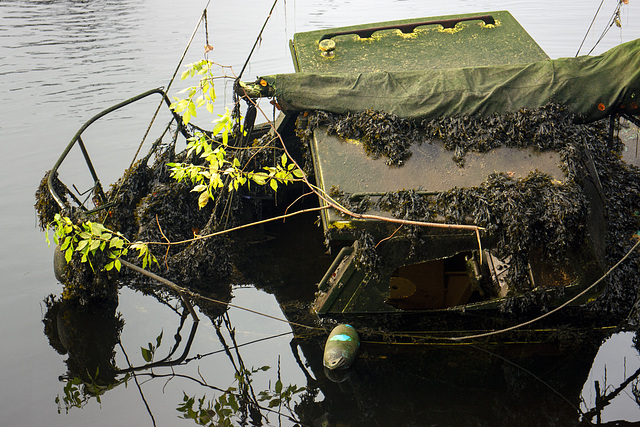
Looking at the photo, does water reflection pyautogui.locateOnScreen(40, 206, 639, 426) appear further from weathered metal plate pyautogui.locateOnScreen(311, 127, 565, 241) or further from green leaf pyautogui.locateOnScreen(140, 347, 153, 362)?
weathered metal plate pyautogui.locateOnScreen(311, 127, 565, 241)

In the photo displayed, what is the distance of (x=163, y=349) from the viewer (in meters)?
5.58

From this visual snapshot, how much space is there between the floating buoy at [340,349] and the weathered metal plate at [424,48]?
2795 mm

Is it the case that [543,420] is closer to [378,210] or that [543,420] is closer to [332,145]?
[378,210]

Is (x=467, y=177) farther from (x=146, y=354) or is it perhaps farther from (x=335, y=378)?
(x=146, y=354)

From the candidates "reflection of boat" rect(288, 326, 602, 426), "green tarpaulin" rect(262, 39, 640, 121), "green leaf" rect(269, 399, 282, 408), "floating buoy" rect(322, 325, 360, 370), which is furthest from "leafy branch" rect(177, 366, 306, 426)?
"green tarpaulin" rect(262, 39, 640, 121)

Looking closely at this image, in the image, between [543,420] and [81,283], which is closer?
[543,420]

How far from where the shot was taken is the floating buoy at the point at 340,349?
5.07 metres

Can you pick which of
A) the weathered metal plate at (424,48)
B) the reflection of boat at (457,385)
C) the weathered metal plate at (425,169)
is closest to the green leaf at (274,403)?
the reflection of boat at (457,385)

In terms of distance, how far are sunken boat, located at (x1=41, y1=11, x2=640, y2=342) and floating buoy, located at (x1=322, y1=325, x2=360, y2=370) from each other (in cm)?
31

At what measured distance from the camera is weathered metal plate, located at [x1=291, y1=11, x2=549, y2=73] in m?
6.60

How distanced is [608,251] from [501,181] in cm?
122

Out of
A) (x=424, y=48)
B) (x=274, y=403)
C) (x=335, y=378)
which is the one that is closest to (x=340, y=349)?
(x=335, y=378)

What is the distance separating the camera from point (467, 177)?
506cm

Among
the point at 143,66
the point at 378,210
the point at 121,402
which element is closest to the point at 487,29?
the point at 378,210
